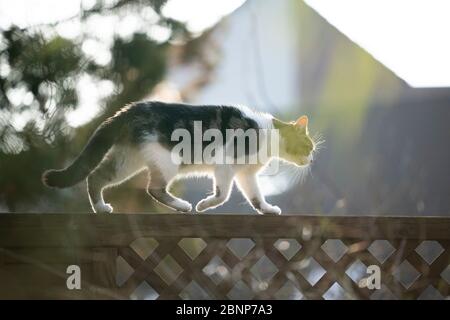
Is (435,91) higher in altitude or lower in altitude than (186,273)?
higher

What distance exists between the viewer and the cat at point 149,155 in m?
1.82

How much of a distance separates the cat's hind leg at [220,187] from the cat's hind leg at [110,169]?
272 millimetres

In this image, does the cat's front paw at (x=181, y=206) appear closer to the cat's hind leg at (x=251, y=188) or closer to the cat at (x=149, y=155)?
the cat at (x=149, y=155)

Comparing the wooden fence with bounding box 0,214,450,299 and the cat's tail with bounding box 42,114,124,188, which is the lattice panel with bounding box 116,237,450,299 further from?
the cat's tail with bounding box 42,114,124,188

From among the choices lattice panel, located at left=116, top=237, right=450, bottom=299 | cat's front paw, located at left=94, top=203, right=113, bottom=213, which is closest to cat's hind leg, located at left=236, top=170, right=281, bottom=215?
lattice panel, located at left=116, top=237, right=450, bottom=299

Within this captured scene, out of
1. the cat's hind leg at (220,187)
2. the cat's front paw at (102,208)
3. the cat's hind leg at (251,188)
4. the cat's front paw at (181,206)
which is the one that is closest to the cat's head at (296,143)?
the cat's hind leg at (251,188)

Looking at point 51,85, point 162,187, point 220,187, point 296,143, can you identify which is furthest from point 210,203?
point 51,85

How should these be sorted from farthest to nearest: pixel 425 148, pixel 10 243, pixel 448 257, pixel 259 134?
pixel 425 148, pixel 259 134, pixel 448 257, pixel 10 243

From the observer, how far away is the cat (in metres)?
1.82

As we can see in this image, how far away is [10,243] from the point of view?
1532 millimetres

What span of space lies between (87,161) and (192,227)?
0.46m

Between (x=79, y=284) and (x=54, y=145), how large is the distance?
1522mm

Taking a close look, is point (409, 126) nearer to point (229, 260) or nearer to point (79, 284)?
point (229, 260)
